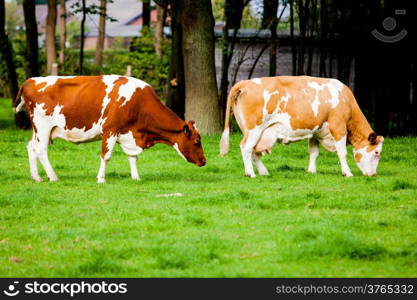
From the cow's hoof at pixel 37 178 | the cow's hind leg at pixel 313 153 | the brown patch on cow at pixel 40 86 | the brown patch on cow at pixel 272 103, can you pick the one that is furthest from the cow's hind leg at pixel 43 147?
the cow's hind leg at pixel 313 153

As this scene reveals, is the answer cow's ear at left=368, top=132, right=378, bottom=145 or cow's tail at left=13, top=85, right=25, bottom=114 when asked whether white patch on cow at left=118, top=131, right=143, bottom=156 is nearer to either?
cow's tail at left=13, top=85, right=25, bottom=114

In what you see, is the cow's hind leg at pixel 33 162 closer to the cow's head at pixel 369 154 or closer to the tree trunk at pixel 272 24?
the cow's head at pixel 369 154

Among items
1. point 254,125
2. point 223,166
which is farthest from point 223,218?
point 223,166

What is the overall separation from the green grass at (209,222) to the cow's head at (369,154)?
317mm

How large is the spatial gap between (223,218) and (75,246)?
2307 millimetres

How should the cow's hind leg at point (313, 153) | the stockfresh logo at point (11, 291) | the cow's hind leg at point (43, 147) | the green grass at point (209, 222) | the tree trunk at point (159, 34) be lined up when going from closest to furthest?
the stockfresh logo at point (11, 291) → the green grass at point (209, 222) → the cow's hind leg at point (43, 147) → the cow's hind leg at point (313, 153) → the tree trunk at point (159, 34)

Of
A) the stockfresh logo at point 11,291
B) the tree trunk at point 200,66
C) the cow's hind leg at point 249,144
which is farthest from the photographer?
the tree trunk at point 200,66

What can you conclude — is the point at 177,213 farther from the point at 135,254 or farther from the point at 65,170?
the point at 65,170

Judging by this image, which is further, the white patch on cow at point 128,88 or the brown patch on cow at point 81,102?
the white patch on cow at point 128,88

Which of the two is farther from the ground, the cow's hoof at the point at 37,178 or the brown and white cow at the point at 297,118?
the brown and white cow at the point at 297,118

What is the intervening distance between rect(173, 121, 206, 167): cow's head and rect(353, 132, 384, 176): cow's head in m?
2.91

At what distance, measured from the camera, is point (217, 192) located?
554 inches

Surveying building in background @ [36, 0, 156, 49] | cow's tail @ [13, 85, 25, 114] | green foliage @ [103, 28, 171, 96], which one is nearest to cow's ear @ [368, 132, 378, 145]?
cow's tail @ [13, 85, 25, 114]

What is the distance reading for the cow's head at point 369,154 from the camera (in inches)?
642
